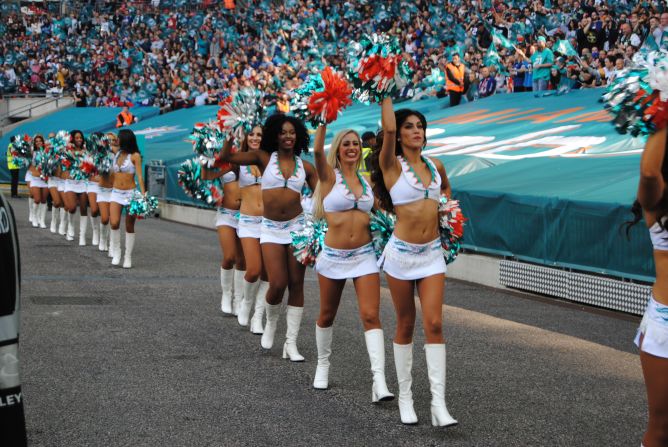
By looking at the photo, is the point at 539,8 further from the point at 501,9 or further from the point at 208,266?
the point at 208,266

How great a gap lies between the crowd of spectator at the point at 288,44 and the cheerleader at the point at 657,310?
81cm

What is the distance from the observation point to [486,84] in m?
22.6

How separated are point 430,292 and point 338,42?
25.3 meters

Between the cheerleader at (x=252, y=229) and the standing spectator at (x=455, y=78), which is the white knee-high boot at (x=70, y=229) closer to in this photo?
the standing spectator at (x=455, y=78)

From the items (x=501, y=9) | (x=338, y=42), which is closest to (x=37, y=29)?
(x=338, y=42)

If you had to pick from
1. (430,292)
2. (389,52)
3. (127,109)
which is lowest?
(127,109)

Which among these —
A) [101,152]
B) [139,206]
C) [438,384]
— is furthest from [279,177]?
[101,152]

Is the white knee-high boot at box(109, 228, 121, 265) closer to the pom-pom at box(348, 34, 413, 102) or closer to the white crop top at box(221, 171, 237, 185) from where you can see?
the white crop top at box(221, 171, 237, 185)

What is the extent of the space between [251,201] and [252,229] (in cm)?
26

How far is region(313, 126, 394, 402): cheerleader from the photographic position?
21.2 ft

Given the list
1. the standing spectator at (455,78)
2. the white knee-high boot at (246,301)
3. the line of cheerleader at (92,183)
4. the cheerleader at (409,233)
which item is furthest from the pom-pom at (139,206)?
the standing spectator at (455,78)

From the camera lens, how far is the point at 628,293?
10586 mm

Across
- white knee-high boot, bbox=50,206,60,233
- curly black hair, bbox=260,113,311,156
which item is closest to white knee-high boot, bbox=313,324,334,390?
curly black hair, bbox=260,113,311,156

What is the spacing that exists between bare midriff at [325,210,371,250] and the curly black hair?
1490 mm
